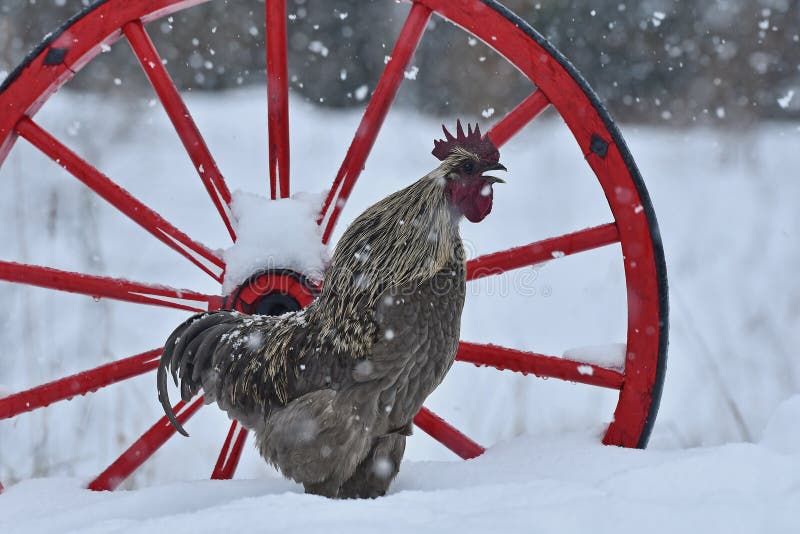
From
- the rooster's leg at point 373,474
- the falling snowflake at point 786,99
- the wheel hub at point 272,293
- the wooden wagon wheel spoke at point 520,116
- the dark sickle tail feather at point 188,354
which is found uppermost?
the falling snowflake at point 786,99

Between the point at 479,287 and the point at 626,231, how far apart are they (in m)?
2.12

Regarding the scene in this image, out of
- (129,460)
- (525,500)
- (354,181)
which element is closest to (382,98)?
(354,181)

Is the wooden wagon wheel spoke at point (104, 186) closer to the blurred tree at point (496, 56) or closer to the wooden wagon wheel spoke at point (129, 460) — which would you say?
the wooden wagon wheel spoke at point (129, 460)

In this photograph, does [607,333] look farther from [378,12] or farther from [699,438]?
[378,12]

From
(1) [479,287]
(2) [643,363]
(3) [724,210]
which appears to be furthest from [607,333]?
(2) [643,363]

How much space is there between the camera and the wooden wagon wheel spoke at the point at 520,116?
2.09m

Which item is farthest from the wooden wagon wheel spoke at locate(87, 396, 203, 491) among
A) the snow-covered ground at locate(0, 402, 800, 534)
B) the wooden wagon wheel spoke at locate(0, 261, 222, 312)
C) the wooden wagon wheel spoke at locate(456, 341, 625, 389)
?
the wooden wagon wheel spoke at locate(456, 341, 625, 389)

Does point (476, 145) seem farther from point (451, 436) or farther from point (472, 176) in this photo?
point (451, 436)

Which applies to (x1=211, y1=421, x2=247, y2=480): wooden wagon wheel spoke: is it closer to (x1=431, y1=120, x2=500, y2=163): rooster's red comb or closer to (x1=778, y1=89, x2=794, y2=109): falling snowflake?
(x1=431, y1=120, x2=500, y2=163): rooster's red comb

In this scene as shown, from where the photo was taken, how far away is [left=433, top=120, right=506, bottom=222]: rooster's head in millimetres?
1846

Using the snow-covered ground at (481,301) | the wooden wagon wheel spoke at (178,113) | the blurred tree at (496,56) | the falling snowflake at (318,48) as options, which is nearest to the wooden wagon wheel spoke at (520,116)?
the snow-covered ground at (481,301)

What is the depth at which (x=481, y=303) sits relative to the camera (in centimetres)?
440

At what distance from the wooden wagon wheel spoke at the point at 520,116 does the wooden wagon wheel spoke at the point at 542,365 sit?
0.60m

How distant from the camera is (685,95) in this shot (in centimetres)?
482
